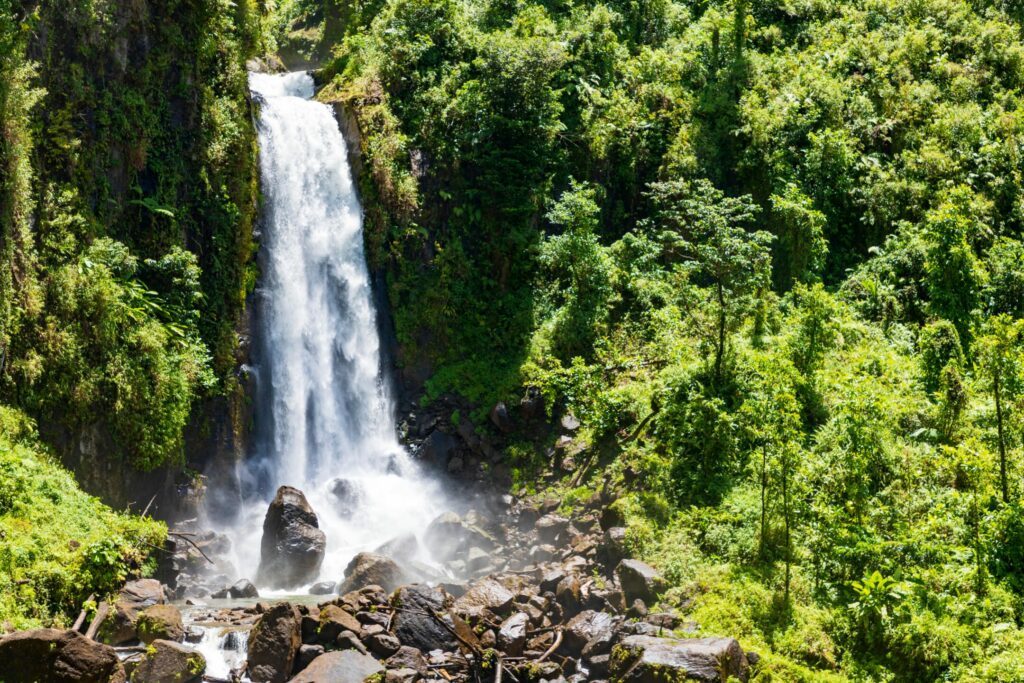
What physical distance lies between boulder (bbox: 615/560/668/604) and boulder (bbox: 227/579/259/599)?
631cm

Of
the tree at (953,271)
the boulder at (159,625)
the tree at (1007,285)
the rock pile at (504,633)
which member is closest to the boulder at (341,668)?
the rock pile at (504,633)

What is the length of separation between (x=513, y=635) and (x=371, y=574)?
3.39 m

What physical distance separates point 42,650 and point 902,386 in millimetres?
13596

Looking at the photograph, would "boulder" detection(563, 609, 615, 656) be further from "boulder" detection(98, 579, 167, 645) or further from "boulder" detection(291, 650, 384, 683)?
"boulder" detection(98, 579, 167, 645)

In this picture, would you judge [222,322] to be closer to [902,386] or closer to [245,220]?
[245,220]

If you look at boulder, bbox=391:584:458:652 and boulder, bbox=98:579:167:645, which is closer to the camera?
boulder, bbox=98:579:167:645

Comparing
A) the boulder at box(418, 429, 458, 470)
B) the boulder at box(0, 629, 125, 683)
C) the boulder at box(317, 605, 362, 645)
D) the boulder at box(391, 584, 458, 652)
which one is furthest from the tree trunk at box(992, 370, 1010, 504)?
the boulder at box(418, 429, 458, 470)

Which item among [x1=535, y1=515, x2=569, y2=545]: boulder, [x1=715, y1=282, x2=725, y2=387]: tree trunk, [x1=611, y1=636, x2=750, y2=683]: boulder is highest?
[x1=715, y1=282, x2=725, y2=387]: tree trunk

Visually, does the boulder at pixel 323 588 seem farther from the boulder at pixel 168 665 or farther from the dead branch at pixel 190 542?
the boulder at pixel 168 665

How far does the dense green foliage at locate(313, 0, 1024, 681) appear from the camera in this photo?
11.5 meters

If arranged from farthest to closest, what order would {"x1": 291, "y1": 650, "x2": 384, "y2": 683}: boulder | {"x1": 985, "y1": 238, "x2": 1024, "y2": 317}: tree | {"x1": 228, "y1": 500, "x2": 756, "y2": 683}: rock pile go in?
{"x1": 985, "y1": 238, "x2": 1024, "y2": 317}: tree
{"x1": 228, "y1": 500, "x2": 756, "y2": 683}: rock pile
{"x1": 291, "y1": 650, "x2": 384, "y2": 683}: boulder

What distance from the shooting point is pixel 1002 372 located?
1178cm

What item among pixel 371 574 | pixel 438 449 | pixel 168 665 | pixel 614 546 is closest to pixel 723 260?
pixel 614 546

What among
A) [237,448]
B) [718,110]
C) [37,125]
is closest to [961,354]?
[718,110]
